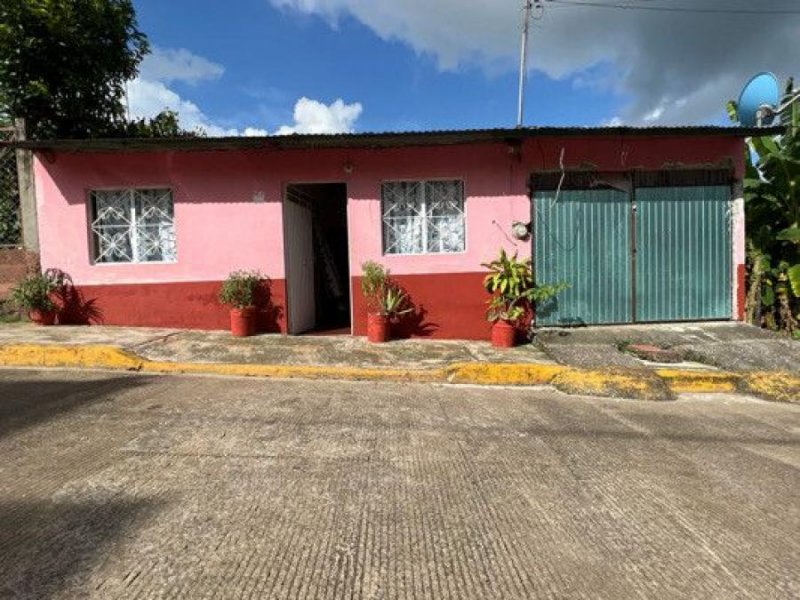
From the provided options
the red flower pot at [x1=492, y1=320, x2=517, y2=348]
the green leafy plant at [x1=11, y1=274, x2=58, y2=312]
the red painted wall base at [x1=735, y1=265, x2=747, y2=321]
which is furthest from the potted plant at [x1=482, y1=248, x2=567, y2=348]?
the green leafy plant at [x1=11, y1=274, x2=58, y2=312]

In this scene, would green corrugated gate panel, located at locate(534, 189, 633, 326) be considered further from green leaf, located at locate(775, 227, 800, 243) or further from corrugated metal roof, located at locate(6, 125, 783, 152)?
green leaf, located at locate(775, 227, 800, 243)

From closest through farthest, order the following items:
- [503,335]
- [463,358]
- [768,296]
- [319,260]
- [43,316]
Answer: [463,358] < [503,335] < [43,316] < [768,296] < [319,260]

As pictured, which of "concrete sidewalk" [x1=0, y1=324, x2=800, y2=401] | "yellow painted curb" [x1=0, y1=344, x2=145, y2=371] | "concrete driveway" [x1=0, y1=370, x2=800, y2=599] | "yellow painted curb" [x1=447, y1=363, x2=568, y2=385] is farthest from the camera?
"yellow painted curb" [x1=0, y1=344, x2=145, y2=371]

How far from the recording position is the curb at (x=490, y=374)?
20.2 ft

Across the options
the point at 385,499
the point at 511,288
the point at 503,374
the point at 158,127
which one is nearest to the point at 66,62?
the point at 158,127

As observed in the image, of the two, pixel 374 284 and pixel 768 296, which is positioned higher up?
pixel 374 284

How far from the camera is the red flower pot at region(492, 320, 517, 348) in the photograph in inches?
314

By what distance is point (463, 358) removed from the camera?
720cm

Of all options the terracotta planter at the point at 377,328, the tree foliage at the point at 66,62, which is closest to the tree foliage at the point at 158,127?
the tree foliage at the point at 66,62

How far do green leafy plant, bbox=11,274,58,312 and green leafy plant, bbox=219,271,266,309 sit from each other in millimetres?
2707

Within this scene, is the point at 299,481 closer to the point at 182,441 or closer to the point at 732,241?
the point at 182,441

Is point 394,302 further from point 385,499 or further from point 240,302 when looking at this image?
point 385,499

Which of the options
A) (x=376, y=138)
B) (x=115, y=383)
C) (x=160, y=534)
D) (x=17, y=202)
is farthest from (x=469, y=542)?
(x=17, y=202)

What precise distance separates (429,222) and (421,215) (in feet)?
0.56
